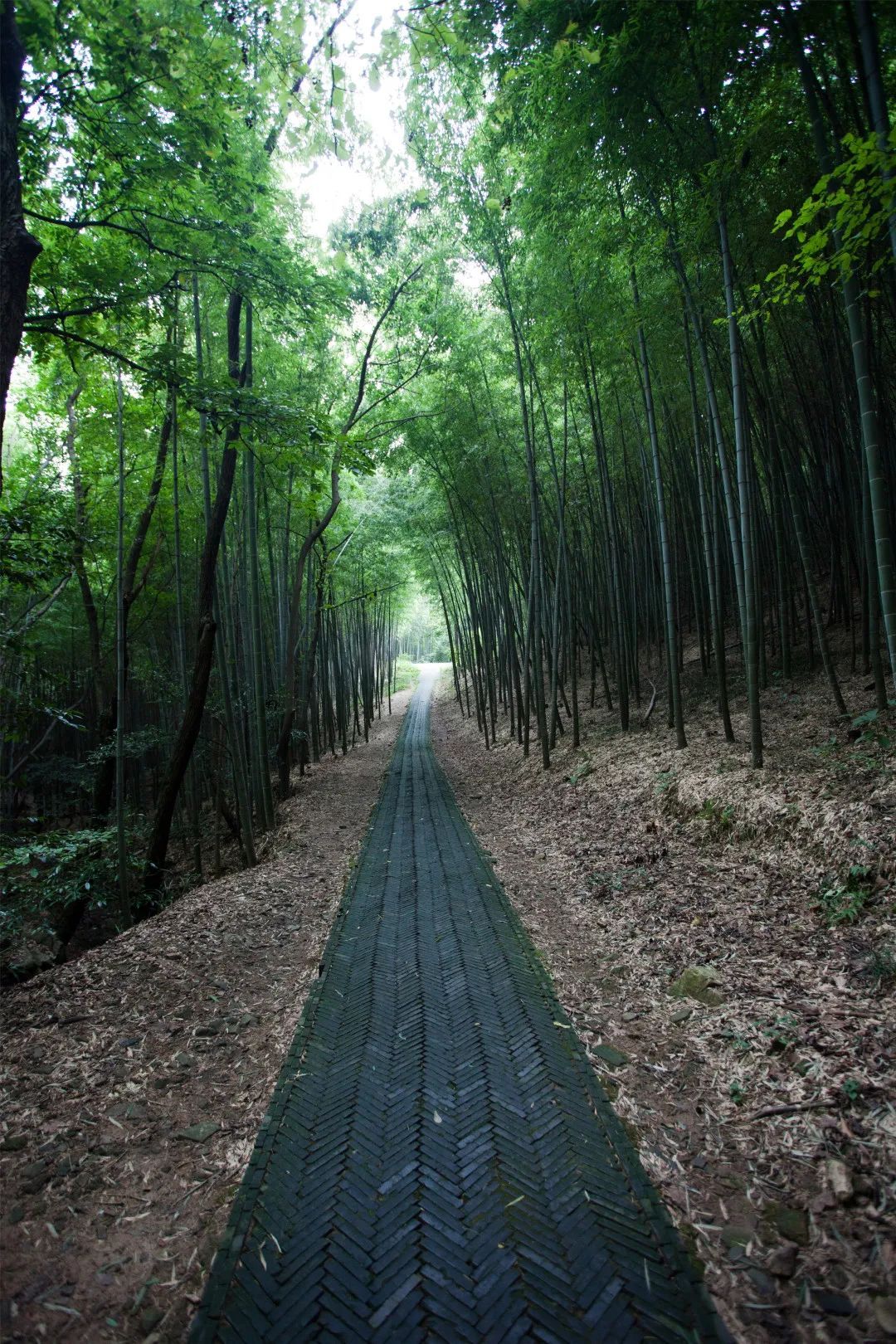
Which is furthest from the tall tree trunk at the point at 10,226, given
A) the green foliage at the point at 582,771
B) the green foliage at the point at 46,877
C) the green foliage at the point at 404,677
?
the green foliage at the point at 404,677

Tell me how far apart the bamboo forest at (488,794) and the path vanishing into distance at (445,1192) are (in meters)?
0.01

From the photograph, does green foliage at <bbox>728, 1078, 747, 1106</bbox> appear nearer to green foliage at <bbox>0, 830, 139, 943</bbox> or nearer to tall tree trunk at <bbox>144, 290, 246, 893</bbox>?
green foliage at <bbox>0, 830, 139, 943</bbox>

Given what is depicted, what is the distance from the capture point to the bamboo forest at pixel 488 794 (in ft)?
4.77

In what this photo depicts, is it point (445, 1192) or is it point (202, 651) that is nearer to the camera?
point (445, 1192)

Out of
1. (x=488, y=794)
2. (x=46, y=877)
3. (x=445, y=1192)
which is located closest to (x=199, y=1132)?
(x=445, y=1192)

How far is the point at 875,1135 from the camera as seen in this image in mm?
1564

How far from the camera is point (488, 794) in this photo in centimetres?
711

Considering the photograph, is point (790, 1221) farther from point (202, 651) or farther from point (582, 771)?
point (202, 651)

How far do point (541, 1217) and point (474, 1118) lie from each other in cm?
40

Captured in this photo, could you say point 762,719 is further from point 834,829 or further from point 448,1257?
point 448,1257

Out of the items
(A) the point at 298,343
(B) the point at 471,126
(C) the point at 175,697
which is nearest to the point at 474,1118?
(C) the point at 175,697

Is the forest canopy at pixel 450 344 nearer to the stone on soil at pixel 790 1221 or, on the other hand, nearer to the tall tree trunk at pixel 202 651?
the tall tree trunk at pixel 202 651

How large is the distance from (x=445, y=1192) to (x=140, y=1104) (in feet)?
3.84

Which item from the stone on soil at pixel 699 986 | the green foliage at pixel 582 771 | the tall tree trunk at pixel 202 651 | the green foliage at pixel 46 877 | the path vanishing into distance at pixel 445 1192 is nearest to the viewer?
the path vanishing into distance at pixel 445 1192
